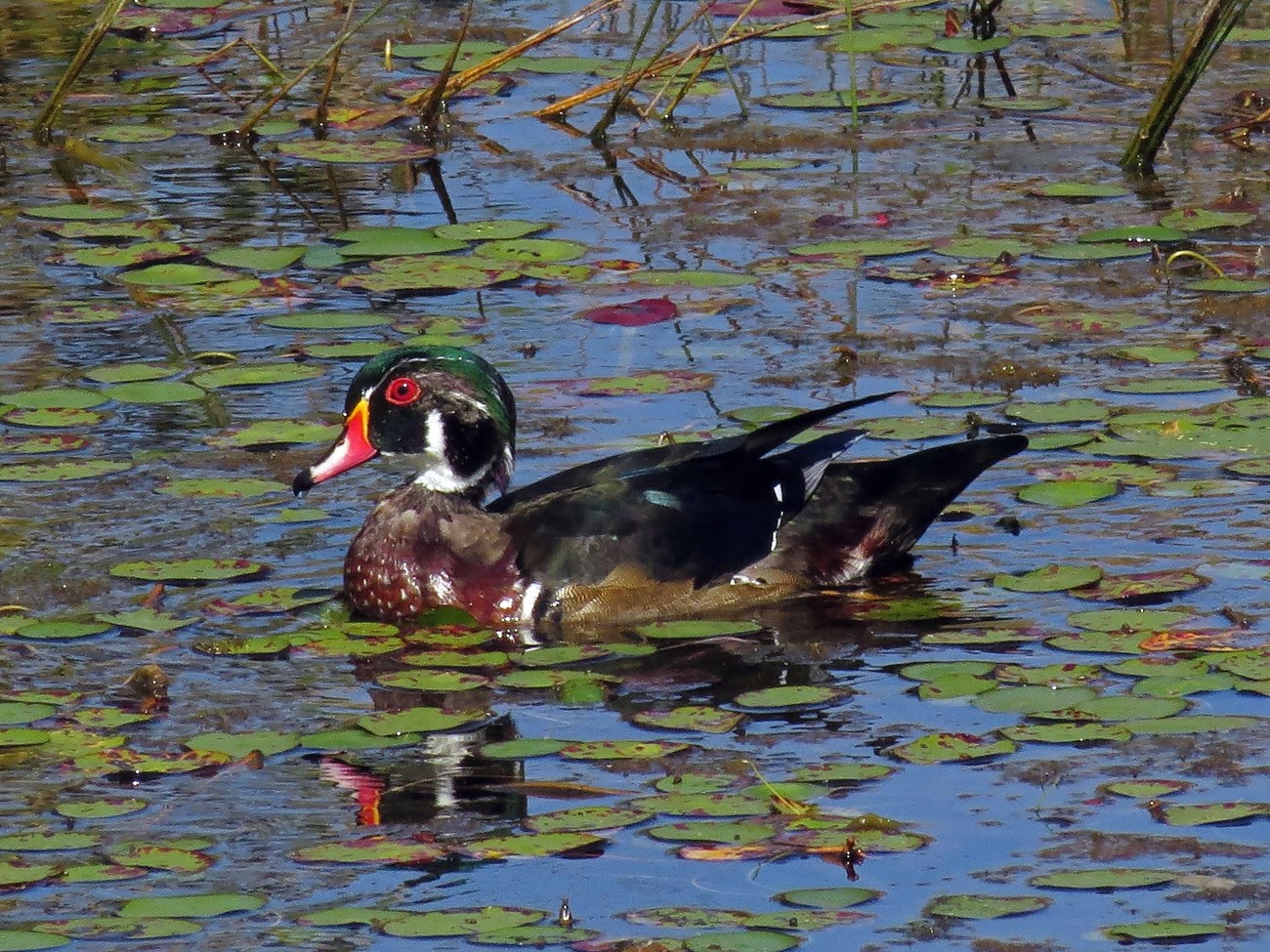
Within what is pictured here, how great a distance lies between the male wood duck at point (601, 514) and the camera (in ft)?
25.3

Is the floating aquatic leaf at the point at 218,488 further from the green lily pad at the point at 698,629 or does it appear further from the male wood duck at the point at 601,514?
the green lily pad at the point at 698,629

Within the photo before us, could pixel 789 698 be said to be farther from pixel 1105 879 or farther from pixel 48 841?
pixel 48 841

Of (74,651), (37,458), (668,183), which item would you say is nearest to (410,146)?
(668,183)

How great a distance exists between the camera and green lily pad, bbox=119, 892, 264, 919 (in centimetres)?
539

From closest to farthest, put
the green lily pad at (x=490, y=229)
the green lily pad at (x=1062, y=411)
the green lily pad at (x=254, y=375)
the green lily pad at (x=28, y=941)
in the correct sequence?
the green lily pad at (x=28, y=941) < the green lily pad at (x=1062, y=411) < the green lily pad at (x=254, y=375) < the green lily pad at (x=490, y=229)

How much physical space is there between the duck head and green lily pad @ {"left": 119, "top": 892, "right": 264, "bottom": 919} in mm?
2652

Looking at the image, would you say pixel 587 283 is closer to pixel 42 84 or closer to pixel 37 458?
pixel 37 458

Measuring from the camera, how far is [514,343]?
979cm

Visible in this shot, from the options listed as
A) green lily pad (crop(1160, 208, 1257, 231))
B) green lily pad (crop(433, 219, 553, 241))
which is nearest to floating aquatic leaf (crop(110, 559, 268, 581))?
green lily pad (crop(433, 219, 553, 241))

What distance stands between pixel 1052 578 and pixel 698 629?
41.2 inches

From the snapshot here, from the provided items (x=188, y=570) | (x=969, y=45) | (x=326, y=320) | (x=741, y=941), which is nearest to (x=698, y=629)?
(x=188, y=570)

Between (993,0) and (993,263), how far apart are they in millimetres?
3211

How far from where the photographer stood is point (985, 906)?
532 cm

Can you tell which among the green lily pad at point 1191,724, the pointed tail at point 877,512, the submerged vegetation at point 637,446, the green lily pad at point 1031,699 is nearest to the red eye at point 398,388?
the submerged vegetation at point 637,446
